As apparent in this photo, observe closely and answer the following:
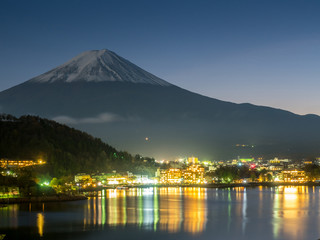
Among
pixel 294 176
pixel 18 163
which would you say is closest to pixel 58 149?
pixel 18 163

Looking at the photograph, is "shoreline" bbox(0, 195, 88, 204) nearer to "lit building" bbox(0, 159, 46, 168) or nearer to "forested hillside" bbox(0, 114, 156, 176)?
"forested hillside" bbox(0, 114, 156, 176)

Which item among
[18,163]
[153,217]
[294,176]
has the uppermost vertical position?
[18,163]

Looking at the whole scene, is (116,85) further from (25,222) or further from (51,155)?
(25,222)

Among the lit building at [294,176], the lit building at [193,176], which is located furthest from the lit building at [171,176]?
the lit building at [294,176]

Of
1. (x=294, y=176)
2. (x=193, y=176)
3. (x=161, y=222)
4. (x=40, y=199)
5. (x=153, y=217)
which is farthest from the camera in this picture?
(x=294, y=176)

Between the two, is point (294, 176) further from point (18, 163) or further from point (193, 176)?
point (18, 163)

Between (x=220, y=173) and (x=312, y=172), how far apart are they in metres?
12.7

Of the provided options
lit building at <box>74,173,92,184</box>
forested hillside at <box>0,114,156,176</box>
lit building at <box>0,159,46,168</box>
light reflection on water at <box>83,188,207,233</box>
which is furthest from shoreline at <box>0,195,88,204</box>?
lit building at <box>74,173,92,184</box>

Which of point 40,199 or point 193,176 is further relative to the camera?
point 193,176

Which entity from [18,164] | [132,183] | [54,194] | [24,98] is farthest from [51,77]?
[54,194]

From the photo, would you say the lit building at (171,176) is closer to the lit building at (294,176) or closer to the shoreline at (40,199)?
the lit building at (294,176)

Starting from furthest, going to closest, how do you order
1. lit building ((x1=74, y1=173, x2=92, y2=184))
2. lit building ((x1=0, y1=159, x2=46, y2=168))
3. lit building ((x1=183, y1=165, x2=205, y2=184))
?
1. lit building ((x1=183, y1=165, x2=205, y2=184))
2. lit building ((x1=74, y1=173, x2=92, y2=184))
3. lit building ((x1=0, y1=159, x2=46, y2=168))

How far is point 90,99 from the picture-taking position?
127 meters

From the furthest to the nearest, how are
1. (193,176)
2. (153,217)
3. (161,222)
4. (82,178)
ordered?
(193,176) → (82,178) → (153,217) → (161,222)
